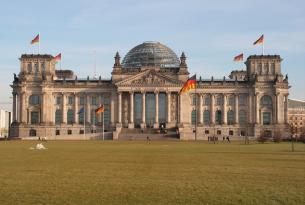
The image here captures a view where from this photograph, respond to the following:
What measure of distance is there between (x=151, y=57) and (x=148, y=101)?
1787 cm

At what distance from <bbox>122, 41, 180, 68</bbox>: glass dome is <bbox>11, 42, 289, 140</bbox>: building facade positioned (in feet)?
19.2

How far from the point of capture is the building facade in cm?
15212

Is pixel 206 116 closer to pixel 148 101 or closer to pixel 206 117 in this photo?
pixel 206 117

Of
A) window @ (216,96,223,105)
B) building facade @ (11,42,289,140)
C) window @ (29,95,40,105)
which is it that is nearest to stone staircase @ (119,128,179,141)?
building facade @ (11,42,289,140)

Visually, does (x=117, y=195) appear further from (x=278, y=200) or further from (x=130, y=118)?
(x=130, y=118)

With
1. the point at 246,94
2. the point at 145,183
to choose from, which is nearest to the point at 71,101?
the point at 246,94

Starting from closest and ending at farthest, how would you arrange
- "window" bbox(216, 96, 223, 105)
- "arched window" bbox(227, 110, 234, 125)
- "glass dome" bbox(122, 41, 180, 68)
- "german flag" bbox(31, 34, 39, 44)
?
"german flag" bbox(31, 34, 39, 44) → "arched window" bbox(227, 110, 234, 125) → "window" bbox(216, 96, 223, 105) → "glass dome" bbox(122, 41, 180, 68)

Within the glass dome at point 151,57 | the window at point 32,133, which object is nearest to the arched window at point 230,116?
the glass dome at point 151,57

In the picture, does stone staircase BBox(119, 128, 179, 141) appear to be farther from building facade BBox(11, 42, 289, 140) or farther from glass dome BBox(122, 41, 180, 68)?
glass dome BBox(122, 41, 180, 68)

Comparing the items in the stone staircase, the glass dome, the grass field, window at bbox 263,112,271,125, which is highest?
the glass dome

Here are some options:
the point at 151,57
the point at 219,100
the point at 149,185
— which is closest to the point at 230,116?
the point at 219,100

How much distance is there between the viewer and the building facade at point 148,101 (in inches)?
5989

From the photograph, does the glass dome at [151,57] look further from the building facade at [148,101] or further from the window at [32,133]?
the window at [32,133]

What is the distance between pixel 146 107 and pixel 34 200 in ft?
437
